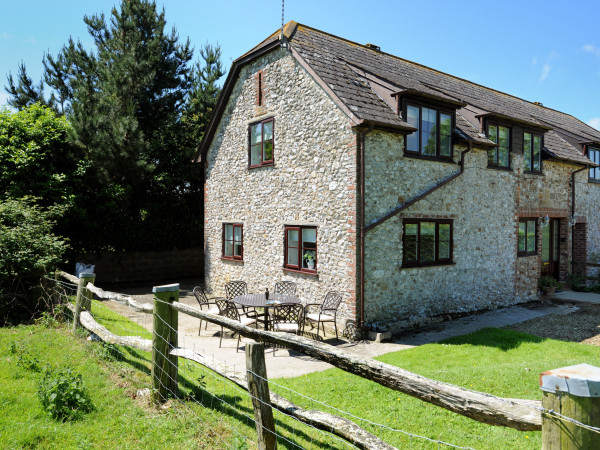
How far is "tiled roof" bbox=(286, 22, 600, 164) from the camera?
11547mm

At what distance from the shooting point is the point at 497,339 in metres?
10.4

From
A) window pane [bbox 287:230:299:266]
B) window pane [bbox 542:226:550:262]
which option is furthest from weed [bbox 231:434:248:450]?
window pane [bbox 542:226:550:262]

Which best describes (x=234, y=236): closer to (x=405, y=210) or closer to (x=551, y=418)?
(x=405, y=210)

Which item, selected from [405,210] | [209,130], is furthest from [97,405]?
[209,130]

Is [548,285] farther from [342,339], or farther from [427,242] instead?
[342,339]

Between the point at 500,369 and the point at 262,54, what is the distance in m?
11.8

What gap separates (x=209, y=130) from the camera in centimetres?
1691

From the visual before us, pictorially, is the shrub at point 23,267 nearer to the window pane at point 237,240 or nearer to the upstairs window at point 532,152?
the window pane at point 237,240

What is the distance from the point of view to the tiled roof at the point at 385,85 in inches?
455

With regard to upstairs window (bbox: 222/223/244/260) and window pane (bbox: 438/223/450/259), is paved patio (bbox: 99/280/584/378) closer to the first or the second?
window pane (bbox: 438/223/450/259)

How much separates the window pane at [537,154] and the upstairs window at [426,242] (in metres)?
6.25

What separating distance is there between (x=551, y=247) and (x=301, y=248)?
41.9 ft

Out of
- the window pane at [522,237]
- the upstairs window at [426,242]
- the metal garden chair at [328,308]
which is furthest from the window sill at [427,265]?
the window pane at [522,237]

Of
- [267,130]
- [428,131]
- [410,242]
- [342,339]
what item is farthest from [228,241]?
[428,131]
